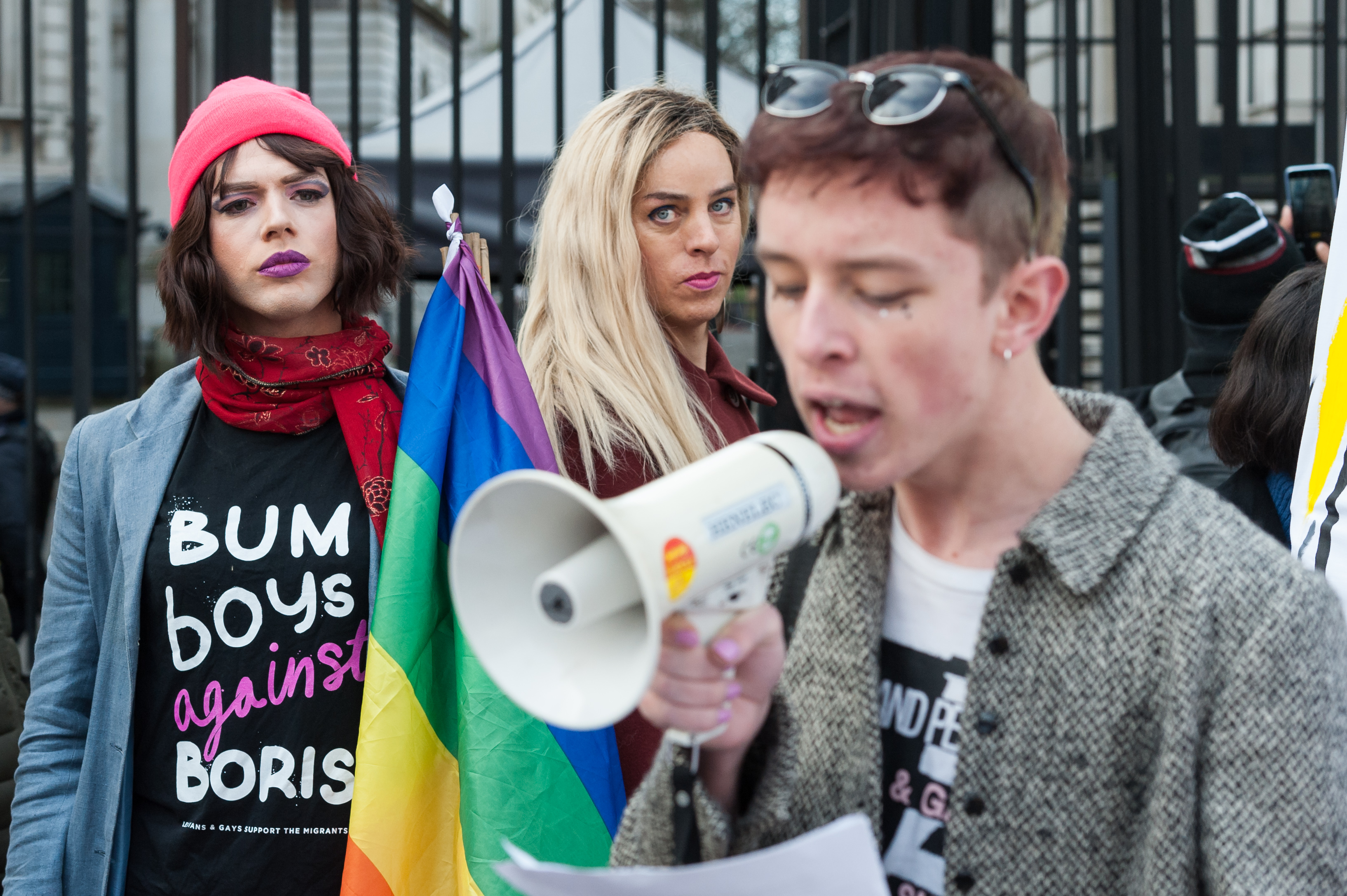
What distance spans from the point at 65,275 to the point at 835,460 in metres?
18.5

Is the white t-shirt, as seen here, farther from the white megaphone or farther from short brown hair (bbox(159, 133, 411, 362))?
short brown hair (bbox(159, 133, 411, 362))

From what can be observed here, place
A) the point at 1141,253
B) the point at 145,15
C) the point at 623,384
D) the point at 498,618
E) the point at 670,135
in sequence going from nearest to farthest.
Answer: the point at 498,618
the point at 623,384
the point at 670,135
the point at 1141,253
the point at 145,15

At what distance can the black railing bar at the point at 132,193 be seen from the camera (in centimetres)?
312

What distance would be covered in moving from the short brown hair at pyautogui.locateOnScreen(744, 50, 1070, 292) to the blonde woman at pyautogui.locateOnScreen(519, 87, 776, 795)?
3.41 feet

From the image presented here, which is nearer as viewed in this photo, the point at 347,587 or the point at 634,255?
the point at 347,587

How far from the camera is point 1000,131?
43.6 inches

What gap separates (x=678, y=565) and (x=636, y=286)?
1.38m

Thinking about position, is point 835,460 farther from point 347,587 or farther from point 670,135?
point 670,135

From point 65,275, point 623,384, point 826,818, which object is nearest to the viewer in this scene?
point 826,818

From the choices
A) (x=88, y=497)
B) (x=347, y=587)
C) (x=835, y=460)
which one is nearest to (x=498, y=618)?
(x=835, y=460)

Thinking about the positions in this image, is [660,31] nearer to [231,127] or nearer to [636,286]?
[636,286]

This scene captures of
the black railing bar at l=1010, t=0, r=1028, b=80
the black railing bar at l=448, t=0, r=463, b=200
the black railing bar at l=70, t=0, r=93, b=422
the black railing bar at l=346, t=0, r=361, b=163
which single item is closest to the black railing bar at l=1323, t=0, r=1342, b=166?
the black railing bar at l=1010, t=0, r=1028, b=80

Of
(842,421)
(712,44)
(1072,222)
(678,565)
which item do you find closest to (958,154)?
(842,421)

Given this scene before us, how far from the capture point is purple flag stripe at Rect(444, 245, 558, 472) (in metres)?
2.05
